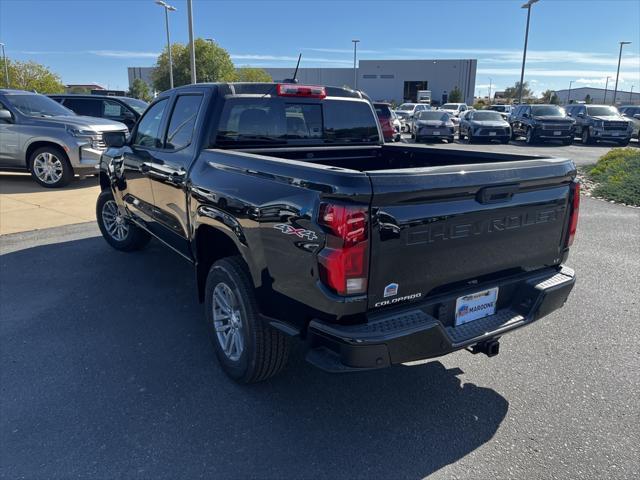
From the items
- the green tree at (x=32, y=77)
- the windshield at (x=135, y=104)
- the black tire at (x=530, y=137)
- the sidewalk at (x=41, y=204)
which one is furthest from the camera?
the green tree at (x=32, y=77)

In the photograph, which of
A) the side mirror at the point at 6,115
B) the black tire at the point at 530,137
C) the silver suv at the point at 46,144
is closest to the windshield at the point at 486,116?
the black tire at the point at 530,137

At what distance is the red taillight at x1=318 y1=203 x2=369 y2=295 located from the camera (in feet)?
8.00

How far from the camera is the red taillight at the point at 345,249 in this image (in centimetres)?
244

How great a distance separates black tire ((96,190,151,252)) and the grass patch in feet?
29.2

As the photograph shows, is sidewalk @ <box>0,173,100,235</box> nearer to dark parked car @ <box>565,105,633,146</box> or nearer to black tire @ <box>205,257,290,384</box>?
black tire @ <box>205,257,290,384</box>

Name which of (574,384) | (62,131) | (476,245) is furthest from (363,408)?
(62,131)

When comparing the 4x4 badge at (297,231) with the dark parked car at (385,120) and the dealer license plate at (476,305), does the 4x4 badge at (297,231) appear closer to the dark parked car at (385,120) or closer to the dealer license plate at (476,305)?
the dealer license plate at (476,305)

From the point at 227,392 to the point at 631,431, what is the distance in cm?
250

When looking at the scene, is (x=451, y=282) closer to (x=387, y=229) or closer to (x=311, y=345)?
(x=387, y=229)

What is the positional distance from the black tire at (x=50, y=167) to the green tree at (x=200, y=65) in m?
37.4

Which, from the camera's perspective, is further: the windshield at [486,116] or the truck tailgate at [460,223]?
the windshield at [486,116]

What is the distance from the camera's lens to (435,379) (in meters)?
3.59

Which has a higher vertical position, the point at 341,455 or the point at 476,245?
the point at 476,245

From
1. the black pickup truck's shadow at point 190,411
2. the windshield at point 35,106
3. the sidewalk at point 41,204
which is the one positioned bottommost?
the black pickup truck's shadow at point 190,411
